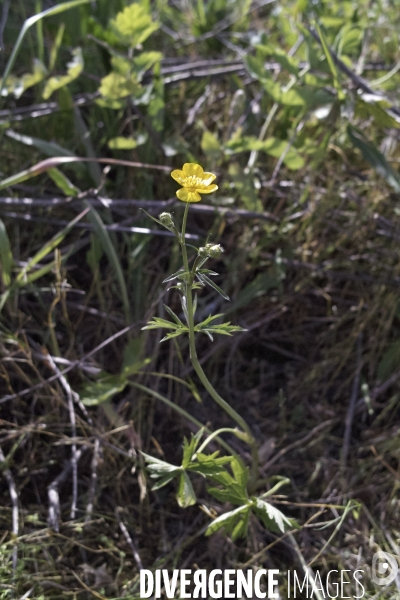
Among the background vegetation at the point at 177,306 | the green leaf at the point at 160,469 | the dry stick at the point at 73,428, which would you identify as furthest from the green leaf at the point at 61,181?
the green leaf at the point at 160,469

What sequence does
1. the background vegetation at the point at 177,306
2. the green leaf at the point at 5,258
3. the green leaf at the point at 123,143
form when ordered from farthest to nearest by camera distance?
1. the green leaf at the point at 123,143
2. the green leaf at the point at 5,258
3. the background vegetation at the point at 177,306

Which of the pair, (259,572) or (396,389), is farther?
(396,389)

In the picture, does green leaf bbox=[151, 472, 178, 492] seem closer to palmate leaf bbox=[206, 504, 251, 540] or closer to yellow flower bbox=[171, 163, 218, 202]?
palmate leaf bbox=[206, 504, 251, 540]

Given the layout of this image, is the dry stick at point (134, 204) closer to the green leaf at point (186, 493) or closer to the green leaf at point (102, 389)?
the green leaf at point (102, 389)

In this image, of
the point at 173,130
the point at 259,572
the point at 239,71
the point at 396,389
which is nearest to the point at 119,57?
the point at 173,130

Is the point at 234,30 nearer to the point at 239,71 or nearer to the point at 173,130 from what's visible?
the point at 239,71
